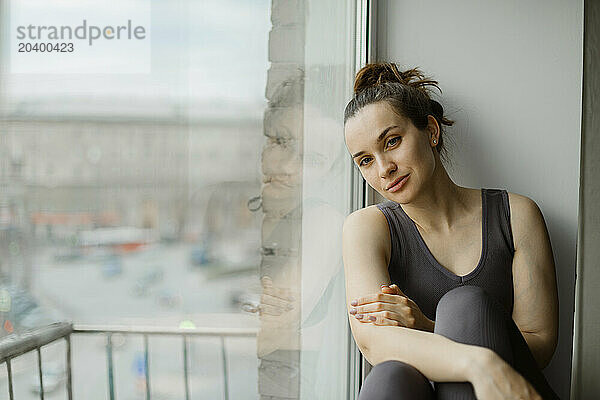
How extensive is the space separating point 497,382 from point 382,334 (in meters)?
0.30

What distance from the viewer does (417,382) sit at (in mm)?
1378

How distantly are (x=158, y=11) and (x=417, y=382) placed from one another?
94cm

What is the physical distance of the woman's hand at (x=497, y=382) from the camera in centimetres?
130

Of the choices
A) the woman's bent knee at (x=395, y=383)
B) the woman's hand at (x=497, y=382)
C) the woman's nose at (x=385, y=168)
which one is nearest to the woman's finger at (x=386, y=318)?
the woman's bent knee at (x=395, y=383)

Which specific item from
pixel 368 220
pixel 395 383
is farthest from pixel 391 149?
pixel 395 383

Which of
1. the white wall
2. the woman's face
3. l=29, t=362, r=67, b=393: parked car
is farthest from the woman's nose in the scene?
l=29, t=362, r=67, b=393: parked car

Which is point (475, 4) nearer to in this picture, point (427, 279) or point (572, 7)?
point (572, 7)

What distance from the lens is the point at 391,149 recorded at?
5.65 ft

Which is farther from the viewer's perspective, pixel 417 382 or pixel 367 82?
pixel 367 82

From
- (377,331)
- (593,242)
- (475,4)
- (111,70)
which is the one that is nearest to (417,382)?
(377,331)

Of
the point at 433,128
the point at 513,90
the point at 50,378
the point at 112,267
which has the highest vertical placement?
the point at 513,90

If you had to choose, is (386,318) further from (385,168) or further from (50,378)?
(50,378)

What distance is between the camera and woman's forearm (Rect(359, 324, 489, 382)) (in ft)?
4.44

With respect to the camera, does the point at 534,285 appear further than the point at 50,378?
Yes
